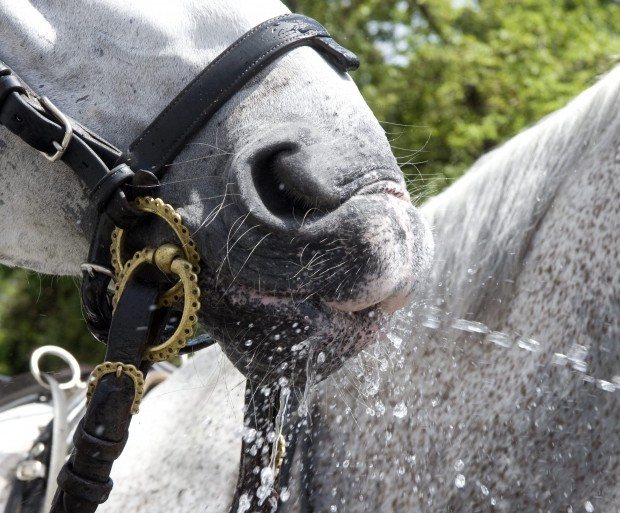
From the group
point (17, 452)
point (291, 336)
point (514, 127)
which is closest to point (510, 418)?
point (291, 336)

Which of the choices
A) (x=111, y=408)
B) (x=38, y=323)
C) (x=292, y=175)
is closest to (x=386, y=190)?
(x=292, y=175)

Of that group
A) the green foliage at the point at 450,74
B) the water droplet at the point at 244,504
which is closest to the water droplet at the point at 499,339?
Result: the water droplet at the point at 244,504

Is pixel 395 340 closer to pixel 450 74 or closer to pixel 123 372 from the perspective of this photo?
pixel 123 372

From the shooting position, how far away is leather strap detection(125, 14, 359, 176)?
1.63 metres

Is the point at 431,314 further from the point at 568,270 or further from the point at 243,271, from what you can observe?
the point at 243,271

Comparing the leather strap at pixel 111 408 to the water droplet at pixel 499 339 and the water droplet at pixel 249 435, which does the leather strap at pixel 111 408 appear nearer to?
the water droplet at pixel 249 435

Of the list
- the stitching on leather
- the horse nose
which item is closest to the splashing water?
the horse nose

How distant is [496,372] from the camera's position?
1742mm

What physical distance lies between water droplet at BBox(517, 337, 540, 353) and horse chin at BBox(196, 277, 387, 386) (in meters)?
0.27

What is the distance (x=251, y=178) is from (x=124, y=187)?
264 mm

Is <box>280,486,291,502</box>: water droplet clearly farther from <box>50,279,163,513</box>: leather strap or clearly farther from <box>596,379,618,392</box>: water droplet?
<box>596,379,618,392</box>: water droplet

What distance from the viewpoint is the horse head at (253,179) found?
1.54m

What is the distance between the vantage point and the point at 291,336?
162 cm

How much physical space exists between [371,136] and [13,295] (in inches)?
288
